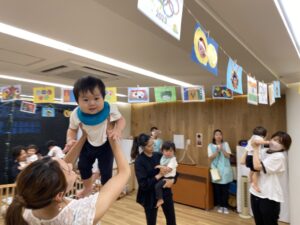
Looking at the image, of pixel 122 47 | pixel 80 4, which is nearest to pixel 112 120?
pixel 80 4

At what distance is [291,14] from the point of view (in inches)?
60.3

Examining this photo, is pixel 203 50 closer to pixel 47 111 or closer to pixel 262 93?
pixel 262 93

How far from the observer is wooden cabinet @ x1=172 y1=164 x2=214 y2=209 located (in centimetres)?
470

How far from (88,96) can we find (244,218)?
14.3 feet

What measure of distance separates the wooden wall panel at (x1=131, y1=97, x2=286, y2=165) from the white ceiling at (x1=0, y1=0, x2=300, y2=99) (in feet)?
6.20

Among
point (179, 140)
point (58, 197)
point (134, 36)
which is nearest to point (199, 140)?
point (179, 140)

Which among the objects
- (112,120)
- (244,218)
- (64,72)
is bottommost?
(244,218)

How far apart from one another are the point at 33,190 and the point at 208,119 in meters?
5.08

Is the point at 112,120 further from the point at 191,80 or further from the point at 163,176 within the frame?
the point at 191,80

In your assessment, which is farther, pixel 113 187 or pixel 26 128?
pixel 26 128

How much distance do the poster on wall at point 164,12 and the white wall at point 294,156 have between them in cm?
325

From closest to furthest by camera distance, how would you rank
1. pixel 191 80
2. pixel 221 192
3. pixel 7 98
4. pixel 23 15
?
pixel 23 15
pixel 7 98
pixel 191 80
pixel 221 192

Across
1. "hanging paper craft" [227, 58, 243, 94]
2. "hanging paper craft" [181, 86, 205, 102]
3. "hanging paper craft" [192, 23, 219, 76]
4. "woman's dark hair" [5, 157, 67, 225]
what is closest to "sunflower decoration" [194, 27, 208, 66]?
"hanging paper craft" [192, 23, 219, 76]

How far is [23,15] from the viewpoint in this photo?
149cm
